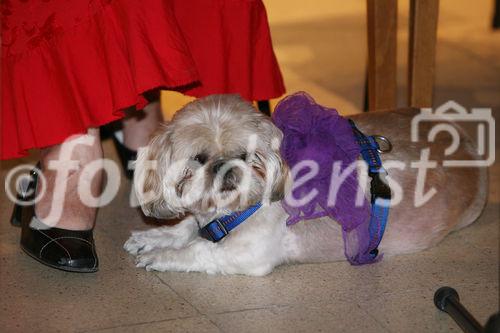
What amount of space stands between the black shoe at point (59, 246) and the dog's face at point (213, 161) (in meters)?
0.31

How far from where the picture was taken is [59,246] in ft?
8.55

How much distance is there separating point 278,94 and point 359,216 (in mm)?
832

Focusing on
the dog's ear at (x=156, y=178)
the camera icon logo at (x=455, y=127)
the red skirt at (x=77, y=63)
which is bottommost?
the camera icon logo at (x=455, y=127)

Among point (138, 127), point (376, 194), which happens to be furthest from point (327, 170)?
point (138, 127)

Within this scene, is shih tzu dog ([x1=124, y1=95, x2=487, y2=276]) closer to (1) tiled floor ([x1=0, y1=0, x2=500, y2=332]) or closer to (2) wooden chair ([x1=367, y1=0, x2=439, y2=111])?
(1) tiled floor ([x1=0, y1=0, x2=500, y2=332])

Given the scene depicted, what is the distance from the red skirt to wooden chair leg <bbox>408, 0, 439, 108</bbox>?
0.97 m

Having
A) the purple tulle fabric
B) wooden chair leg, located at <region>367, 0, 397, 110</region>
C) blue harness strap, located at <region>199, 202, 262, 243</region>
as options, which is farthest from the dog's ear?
wooden chair leg, located at <region>367, 0, 397, 110</region>

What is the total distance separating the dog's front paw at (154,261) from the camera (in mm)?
2605

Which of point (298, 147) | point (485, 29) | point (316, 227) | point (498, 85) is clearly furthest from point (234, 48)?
point (485, 29)

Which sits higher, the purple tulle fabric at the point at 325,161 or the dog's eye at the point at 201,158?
the dog's eye at the point at 201,158

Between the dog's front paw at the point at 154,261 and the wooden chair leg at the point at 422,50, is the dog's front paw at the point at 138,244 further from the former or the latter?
the wooden chair leg at the point at 422,50

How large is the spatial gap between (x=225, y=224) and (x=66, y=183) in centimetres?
61

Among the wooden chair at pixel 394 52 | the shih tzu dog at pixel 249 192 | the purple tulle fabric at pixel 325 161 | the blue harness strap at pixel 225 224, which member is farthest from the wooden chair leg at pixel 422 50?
the blue harness strap at pixel 225 224

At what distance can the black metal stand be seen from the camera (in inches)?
80.9
